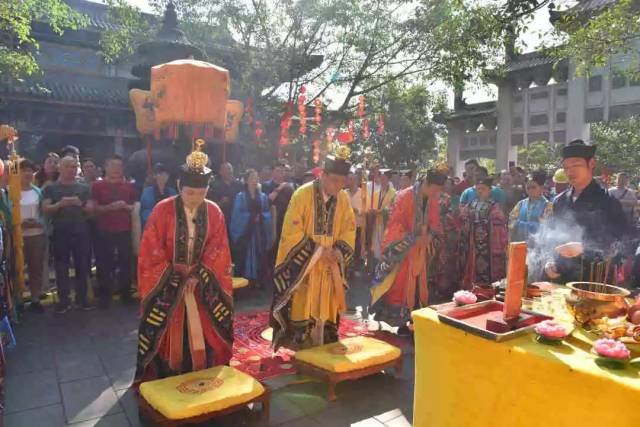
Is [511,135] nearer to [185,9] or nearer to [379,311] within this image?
[185,9]

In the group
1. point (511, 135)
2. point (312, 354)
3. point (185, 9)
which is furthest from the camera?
point (511, 135)

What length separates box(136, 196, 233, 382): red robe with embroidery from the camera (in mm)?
3891

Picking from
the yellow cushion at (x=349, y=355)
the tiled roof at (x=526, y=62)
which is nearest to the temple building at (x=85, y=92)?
the yellow cushion at (x=349, y=355)

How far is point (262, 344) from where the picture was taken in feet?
17.4

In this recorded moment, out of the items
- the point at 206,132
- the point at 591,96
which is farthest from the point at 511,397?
the point at 591,96

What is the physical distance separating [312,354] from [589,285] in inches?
94.8

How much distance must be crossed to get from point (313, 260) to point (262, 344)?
1239 mm

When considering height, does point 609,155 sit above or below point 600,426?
above

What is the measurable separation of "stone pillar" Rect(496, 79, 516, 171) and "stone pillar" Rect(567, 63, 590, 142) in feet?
8.82

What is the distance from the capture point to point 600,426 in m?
1.88

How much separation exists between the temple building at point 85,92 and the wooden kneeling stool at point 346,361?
7457 mm

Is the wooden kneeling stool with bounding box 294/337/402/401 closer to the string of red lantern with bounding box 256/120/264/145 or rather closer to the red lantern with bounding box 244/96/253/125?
the red lantern with bounding box 244/96/253/125

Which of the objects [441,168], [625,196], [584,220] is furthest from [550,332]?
[625,196]

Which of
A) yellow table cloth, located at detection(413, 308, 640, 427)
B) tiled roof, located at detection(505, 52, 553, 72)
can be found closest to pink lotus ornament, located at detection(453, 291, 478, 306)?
yellow table cloth, located at detection(413, 308, 640, 427)
